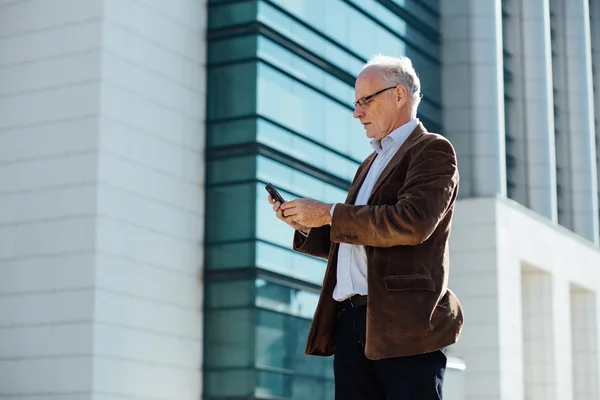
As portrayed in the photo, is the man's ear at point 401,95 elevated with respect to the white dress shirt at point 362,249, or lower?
elevated

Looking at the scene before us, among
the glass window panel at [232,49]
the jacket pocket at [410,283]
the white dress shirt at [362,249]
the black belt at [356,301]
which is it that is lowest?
the black belt at [356,301]

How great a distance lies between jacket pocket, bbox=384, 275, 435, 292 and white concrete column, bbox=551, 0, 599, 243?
2989 centimetres

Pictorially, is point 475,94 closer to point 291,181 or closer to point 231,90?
point 291,181

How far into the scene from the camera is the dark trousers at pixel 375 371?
11.2 feet

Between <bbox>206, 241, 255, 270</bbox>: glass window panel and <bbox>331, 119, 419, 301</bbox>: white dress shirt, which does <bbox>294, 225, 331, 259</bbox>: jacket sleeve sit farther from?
<bbox>206, 241, 255, 270</bbox>: glass window panel

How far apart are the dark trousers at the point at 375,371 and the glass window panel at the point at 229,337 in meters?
15.5

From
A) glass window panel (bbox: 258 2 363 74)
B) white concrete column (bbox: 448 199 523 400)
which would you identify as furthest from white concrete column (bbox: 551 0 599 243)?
glass window panel (bbox: 258 2 363 74)

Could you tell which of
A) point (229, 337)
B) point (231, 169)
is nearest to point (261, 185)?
point (231, 169)

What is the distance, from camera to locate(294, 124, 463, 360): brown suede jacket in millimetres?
3375

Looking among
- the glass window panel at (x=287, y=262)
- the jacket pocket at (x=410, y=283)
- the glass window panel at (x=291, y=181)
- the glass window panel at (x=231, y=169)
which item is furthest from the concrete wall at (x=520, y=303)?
the jacket pocket at (x=410, y=283)

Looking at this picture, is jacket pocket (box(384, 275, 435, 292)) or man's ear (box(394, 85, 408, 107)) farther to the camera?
man's ear (box(394, 85, 408, 107))

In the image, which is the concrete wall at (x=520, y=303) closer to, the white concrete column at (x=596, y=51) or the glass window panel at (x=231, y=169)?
the white concrete column at (x=596, y=51)

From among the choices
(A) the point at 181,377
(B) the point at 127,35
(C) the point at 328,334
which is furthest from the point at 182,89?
(C) the point at 328,334

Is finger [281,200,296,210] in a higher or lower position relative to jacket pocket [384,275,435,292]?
higher
